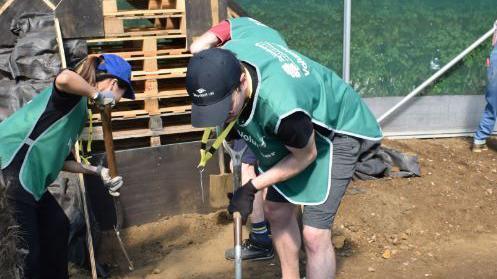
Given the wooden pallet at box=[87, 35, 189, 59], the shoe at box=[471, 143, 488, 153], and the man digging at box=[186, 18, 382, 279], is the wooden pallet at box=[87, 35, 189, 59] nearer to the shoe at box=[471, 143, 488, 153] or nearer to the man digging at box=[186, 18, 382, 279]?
the man digging at box=[186, 18, 382, 279]

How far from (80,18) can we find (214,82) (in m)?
2.98

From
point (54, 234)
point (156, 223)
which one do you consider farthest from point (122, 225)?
point (54, 234)

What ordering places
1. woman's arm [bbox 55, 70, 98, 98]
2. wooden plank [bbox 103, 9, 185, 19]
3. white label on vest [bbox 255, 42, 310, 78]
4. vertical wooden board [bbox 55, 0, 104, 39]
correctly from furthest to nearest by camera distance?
wooden plank [bbox 103, 9, 185, 19] → vertical wooden board [bbox 55, 0, 104, 39] → woman's arm [bbox 55, 70, 98, 98] → white label on vest [bbox 255, 42, 310, 78]

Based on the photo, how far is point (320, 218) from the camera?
350 cm

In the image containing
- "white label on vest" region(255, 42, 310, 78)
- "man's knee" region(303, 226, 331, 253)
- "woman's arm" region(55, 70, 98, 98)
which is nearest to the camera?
"white label on vest" region(255, 42, 310, 78)

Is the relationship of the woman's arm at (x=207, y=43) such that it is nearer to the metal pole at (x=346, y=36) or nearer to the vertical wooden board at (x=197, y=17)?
the vertical wooden board at (x=197, y=17)

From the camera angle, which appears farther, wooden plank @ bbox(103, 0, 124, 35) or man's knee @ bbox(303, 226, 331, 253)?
wooden plank @ bbox(103, 0, 124, 35)

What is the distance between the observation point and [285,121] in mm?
2883

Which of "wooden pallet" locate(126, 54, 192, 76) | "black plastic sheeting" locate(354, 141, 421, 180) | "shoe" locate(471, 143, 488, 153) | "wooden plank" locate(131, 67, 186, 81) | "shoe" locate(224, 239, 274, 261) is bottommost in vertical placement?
"shoe" locate(471, 143, 488, 153)

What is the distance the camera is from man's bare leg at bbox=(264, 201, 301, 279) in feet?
12.4

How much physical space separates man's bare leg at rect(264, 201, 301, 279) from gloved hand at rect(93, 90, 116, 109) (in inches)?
41.5

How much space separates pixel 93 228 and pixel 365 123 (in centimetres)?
255

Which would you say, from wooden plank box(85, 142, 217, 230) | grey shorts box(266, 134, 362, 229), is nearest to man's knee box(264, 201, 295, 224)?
grey shorts box(266, 134, 362, 229)

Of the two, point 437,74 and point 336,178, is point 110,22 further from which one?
point 437,74
